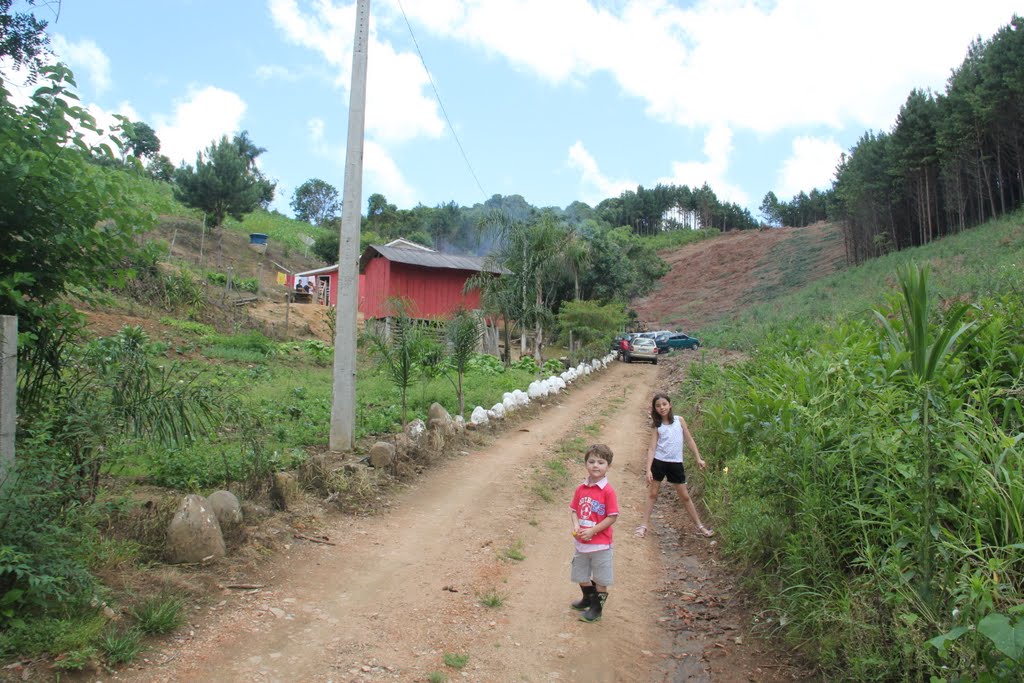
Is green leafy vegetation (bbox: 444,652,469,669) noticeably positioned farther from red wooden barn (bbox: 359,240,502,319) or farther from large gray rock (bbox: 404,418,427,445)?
red wooden barn (bbox: 359,240,502,319)

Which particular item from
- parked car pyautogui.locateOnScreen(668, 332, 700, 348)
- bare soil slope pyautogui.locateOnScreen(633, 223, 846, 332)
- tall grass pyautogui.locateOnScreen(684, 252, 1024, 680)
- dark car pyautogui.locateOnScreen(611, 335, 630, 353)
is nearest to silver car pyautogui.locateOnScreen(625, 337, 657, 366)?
dark car pyautogui.locateOnScreen(611, 335, 630, 353)

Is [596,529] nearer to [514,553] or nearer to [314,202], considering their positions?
[514,553]

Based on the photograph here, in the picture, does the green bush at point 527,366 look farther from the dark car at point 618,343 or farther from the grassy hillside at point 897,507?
the grassy hillside at point 897,507

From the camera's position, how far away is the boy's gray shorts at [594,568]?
470cm

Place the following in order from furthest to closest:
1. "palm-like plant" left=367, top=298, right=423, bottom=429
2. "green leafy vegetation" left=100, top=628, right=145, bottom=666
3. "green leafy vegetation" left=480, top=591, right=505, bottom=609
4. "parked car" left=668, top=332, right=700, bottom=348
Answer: "parked car" left=668, top=332, right=700, bottom=348, "palm-like plant" left=367, top=298, right=423, bottom=429, "green leafy vegetation" left=480, top=591, right=505, bottom=609, "green leafy vegetation" left=100, top=628, right=145, bottom=666

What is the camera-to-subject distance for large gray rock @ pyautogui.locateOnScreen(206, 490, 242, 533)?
203 inches

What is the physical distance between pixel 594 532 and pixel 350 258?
514 centimetres

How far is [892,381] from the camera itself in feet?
19.8

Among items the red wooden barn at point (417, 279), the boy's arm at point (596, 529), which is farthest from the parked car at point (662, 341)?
the boy's arm at point (596, 529)

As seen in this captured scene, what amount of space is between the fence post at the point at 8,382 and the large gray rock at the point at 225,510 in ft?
5.05

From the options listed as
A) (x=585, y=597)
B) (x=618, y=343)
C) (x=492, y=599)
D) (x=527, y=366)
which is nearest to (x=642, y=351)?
(x=618, y=343)

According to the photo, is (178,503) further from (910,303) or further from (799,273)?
(799,273)

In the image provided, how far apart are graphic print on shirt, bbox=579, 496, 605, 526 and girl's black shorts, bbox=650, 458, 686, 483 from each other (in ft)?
7.85

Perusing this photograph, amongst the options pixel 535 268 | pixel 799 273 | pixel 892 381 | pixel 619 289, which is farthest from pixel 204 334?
pixel 799 273
